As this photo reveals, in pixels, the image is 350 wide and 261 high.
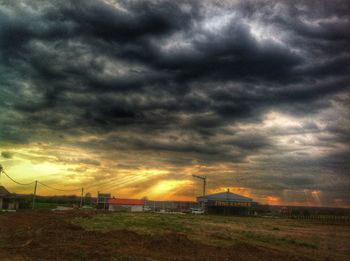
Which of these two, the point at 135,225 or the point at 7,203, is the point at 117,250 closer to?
the point at 135,225

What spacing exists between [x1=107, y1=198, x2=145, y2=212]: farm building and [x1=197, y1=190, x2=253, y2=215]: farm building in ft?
A: 74.3

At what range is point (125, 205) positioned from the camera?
409ft

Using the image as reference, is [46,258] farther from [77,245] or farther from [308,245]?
[308,245]

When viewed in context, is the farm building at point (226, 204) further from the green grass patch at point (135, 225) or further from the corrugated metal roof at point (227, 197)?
the green grass patch at point (135, 225)

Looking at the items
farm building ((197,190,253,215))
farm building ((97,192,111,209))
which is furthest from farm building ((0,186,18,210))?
farm building ((197,190,253,215))

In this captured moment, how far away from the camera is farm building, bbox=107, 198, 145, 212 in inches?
4747

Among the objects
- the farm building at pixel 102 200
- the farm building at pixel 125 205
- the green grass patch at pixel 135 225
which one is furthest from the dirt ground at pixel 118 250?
the farm building at pixel 102 200

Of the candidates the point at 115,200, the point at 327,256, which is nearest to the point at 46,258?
the point at 327,256

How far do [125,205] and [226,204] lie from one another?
36.8 m

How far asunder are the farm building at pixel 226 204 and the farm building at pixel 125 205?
2264 cm

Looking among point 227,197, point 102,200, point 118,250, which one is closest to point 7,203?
point 102,200

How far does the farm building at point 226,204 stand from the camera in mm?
107206

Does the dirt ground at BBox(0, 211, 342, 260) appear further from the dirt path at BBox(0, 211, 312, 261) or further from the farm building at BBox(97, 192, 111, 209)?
the farm building at BBox(97, 192, 111, 209)

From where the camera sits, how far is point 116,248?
21375mm
